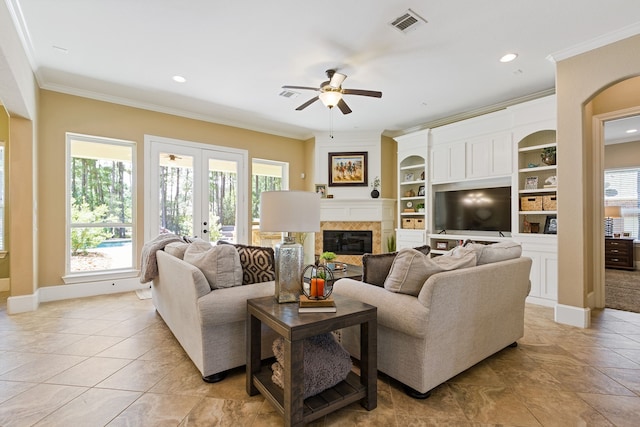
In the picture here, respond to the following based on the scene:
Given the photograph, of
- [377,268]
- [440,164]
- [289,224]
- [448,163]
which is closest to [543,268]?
[448,163]

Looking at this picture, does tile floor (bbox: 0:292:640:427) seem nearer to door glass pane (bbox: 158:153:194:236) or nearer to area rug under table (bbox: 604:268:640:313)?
area rug under table (bbox: 604:268:640:313)

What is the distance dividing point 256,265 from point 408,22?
2440 mm

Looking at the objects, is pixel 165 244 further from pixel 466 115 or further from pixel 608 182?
pixel 608 182

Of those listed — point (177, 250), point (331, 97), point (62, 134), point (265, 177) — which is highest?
point (331, 97)

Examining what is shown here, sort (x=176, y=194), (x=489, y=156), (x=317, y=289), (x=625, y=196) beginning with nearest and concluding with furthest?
(x=317, y=289), (x=489, y=156), (x=176, y=194), (x=625, y=196)

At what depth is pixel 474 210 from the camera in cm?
486

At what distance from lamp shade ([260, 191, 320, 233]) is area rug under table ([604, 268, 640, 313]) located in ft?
14.0

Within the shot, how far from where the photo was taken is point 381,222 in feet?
19.8

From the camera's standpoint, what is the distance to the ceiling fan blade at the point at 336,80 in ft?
11.3

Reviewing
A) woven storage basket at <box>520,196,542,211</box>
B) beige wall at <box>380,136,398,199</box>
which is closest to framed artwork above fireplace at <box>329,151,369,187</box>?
beige wall at <box>380,136,398,199</box>

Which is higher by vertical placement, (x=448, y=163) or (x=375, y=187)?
(x=448, y=163)

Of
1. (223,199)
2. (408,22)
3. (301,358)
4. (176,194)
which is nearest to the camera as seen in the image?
(301,358)

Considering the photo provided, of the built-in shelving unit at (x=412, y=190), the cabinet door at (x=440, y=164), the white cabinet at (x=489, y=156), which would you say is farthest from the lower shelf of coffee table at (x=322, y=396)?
the cabinet door at (x=440, y=164)

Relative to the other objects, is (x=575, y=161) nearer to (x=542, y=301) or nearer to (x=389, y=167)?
(x=542, y=301)
